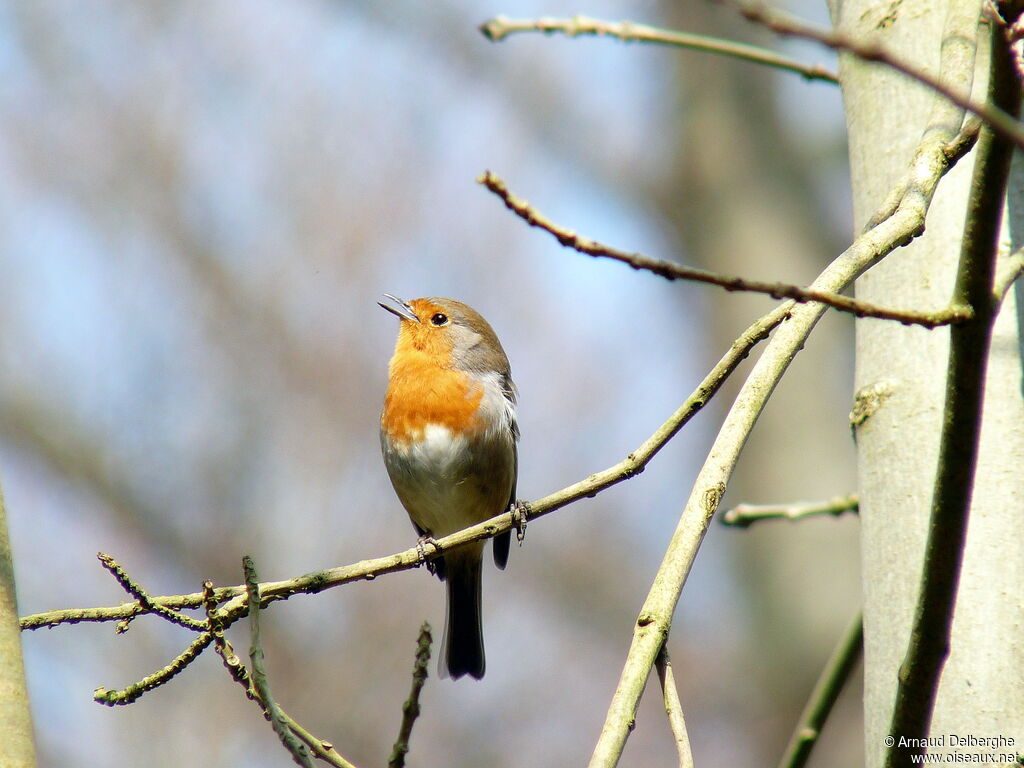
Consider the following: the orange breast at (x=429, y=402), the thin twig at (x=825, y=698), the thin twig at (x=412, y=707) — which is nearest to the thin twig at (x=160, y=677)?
the thin twig at (x=412, y=707)

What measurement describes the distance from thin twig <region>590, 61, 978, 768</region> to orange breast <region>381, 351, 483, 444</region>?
2918mm

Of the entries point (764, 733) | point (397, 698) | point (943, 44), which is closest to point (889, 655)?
point (943, 44)

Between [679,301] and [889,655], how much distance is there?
10277 millimetres

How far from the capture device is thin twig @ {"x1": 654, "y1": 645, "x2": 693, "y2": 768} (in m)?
1.74

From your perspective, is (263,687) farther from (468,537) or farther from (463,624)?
(463,624)

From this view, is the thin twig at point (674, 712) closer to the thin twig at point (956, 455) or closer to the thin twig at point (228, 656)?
the thin twig at point (956, 455)

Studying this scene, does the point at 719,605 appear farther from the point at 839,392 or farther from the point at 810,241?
the point at 810,241

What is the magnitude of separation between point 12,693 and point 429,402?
9.86 ft

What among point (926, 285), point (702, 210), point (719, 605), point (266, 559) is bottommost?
point (926, 285)

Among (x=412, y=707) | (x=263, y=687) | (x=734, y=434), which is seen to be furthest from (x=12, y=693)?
(x=734, y=434)

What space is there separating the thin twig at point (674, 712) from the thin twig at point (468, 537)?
363mm

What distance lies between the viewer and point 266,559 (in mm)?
9641

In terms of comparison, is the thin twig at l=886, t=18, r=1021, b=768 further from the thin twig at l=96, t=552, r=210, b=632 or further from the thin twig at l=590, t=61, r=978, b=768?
the thin twig at l=96, t=552, r=210, b=632

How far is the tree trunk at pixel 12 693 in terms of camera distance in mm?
1965
